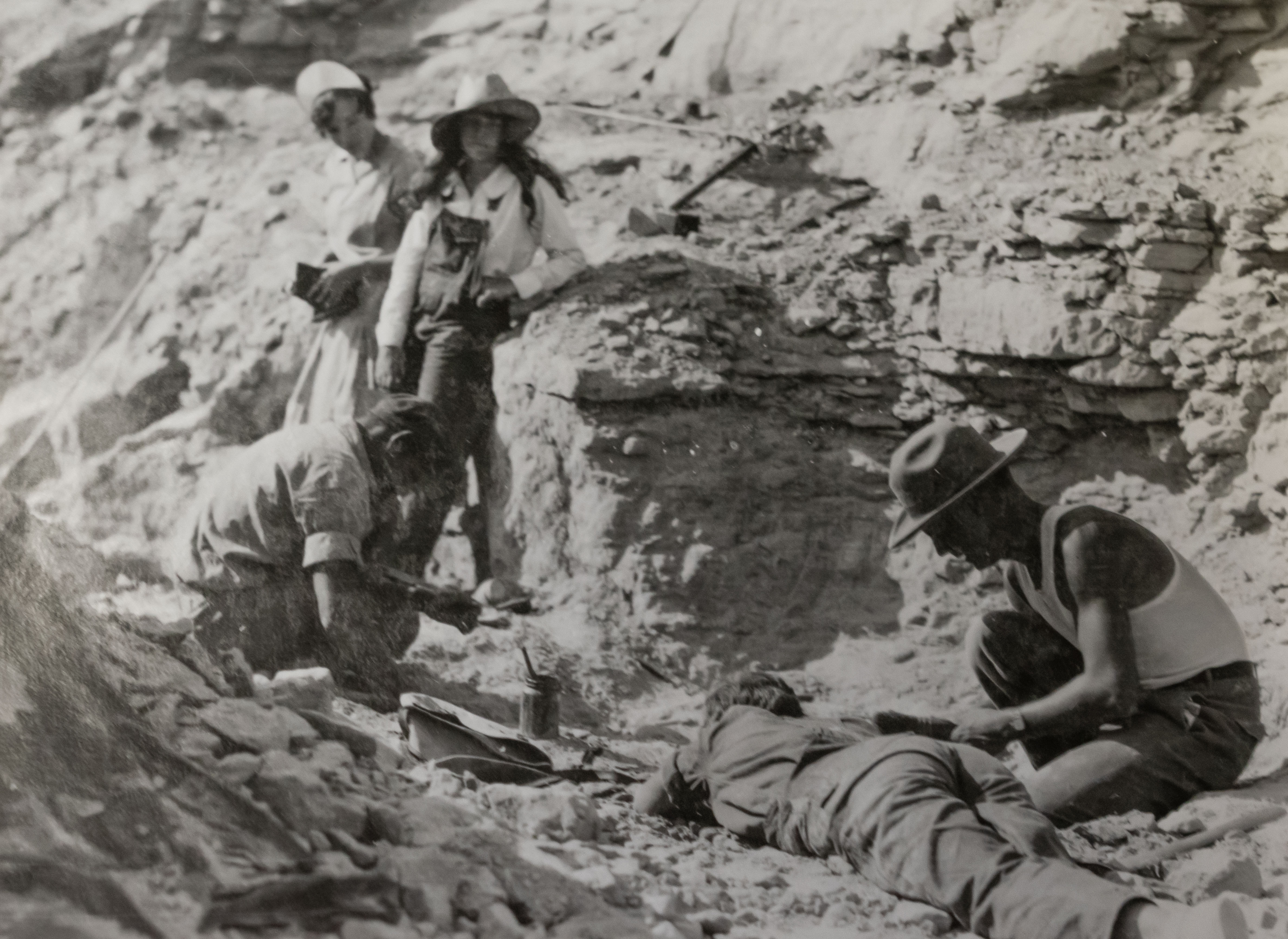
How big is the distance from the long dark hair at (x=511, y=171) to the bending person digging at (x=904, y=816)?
147cm

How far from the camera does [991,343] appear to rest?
324 cm

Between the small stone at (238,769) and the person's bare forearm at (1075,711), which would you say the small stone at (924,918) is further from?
the small stone at (238,769)

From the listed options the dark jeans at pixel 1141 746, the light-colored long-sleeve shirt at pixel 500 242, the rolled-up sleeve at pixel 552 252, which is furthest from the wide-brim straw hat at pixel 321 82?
the dark jeans at pixel 1141 746

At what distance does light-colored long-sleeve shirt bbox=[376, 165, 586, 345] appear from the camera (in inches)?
132

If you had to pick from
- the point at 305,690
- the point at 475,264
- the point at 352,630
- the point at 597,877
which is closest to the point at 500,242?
the point at 475,264

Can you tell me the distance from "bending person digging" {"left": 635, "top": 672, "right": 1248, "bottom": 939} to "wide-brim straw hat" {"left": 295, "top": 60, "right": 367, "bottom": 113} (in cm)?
206

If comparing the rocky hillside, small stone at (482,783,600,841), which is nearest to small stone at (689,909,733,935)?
the rocky hillside

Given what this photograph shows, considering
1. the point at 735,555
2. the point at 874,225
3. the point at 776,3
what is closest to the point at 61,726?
the point at 735,555

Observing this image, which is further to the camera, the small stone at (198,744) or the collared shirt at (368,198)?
the collared shirt at (368,198)

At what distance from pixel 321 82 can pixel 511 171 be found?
2.11ft

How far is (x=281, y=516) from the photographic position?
3.15 meters

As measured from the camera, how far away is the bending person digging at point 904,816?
2.32 metres

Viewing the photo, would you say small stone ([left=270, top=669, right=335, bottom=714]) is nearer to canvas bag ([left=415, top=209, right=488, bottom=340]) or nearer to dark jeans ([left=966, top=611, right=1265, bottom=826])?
canvas bag ([left=415, top=209, right=488, bottom=340])

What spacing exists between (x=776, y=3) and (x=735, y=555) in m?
1.60
